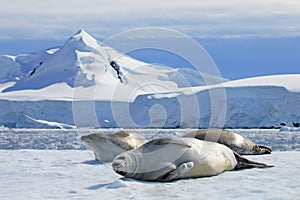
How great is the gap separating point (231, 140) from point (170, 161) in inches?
118

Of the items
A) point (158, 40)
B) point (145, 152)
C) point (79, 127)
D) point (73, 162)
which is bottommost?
point (79, 127)

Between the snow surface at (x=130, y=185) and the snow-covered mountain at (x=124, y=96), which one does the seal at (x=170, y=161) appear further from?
the snow-covered mountain at (x=124, y=96)

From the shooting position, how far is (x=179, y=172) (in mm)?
4844

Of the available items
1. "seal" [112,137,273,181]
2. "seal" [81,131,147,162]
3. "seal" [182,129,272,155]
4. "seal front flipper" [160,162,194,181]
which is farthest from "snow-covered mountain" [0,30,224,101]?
"seal front flipper" [160,162,194,181]

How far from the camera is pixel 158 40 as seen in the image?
22.6 ft

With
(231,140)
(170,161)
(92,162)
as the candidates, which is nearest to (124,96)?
(231,140)

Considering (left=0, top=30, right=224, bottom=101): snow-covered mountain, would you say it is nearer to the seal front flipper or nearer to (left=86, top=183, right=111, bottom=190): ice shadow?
the seal front flipper

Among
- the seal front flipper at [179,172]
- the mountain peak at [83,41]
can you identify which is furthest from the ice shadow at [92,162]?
the mountain peak at [83,41]

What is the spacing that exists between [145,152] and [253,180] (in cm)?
103

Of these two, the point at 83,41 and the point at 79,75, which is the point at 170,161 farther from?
the point at 83,41

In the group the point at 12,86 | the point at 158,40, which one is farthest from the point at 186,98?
the point at 12,86

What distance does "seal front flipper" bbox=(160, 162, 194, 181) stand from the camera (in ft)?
15.8

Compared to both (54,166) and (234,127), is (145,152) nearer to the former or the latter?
(54,166)

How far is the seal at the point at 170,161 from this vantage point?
15.9 ft
